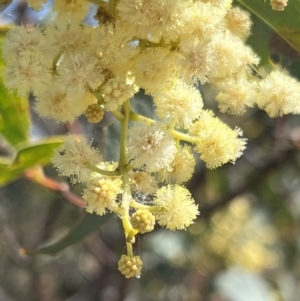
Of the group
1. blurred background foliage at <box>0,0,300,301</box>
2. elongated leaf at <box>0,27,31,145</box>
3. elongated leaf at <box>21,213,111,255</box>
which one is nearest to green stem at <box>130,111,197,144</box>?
elongated leaf at <box>21,213,111,255</box>

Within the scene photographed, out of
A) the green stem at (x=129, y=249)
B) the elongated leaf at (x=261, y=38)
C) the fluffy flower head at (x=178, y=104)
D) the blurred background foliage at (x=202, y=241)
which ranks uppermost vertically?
the fluffy flower head at (x=178, y=104)

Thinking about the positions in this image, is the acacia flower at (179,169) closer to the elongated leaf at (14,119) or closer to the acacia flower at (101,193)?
the acacia flower at (101,193)

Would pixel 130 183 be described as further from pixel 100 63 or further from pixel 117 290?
pixel 117 290

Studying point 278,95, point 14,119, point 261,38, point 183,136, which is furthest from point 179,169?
point 14,119

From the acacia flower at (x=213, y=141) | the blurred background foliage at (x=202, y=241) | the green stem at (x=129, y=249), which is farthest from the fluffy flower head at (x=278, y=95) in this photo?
the blurred background foliage at (x=202, y=241)

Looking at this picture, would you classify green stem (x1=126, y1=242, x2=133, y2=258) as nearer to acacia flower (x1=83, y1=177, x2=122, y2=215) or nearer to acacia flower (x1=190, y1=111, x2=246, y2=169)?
acacia flower (x1=83, y1=177, x2=122, y2=215)

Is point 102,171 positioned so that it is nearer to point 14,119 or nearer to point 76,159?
point 76,159

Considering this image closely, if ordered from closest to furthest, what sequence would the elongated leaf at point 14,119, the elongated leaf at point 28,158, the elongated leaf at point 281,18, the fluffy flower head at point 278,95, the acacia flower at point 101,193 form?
the acacia flower at point 101,193 → the fluffy flower head at point 278,95 → the elongated leaf at point 281,18 → the elongated leaf at point 28,158 → the elongated leaf at point 14,119
